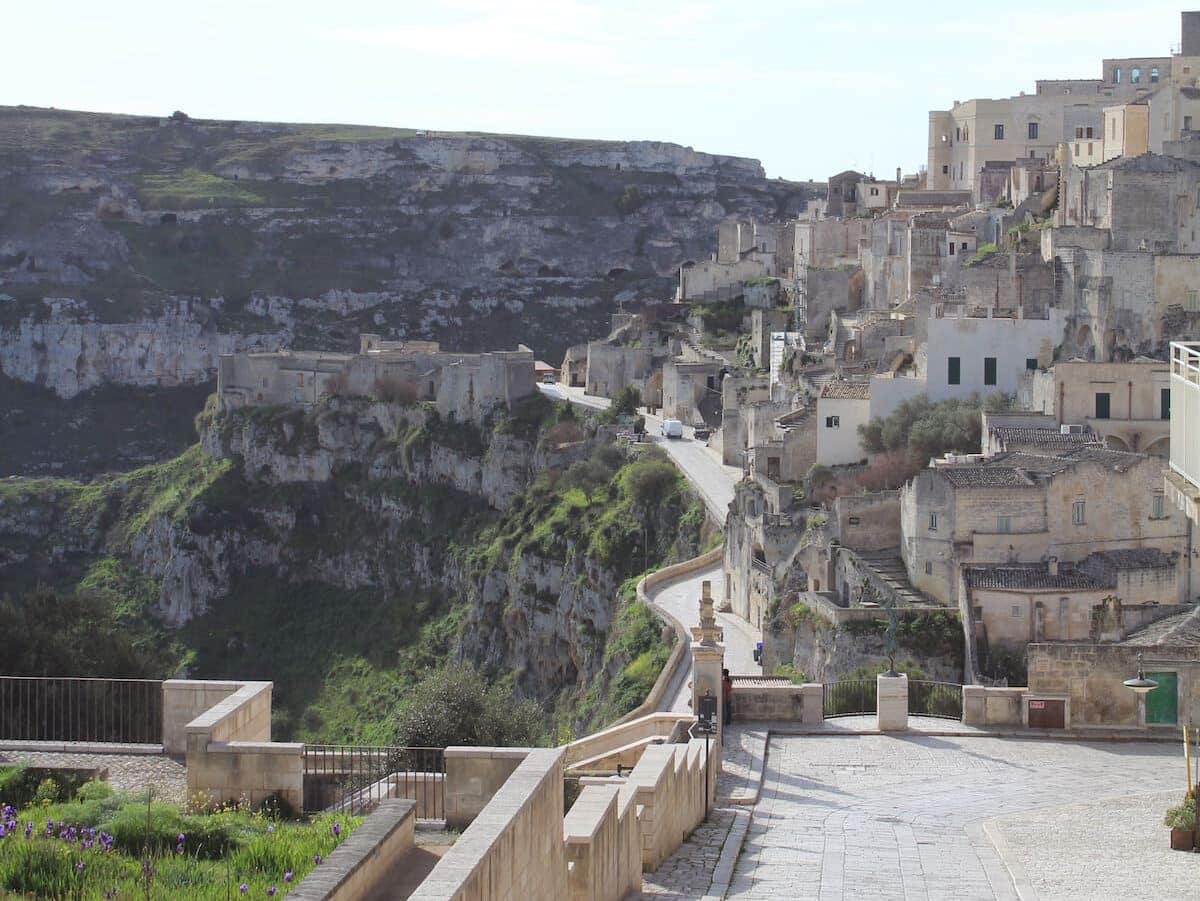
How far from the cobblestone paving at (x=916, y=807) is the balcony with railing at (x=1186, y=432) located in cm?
306

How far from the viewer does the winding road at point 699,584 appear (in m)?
39.0

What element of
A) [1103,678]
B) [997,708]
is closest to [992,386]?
[1103,678]

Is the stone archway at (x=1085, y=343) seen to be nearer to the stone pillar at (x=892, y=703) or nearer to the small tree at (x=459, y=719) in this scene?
the stone pillar at (x=892, y=703)

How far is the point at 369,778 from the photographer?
49.2 feet

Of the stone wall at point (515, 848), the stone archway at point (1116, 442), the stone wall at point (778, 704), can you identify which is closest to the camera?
the stone wall at point (515, 848)

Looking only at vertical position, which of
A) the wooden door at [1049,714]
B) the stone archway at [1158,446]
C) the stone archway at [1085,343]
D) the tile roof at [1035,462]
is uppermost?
→ the stone archway at [1085,343]

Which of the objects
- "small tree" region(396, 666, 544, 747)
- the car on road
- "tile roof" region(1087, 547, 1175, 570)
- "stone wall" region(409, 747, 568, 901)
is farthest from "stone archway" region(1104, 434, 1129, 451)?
"stone wall" region(409, 747, 568, 901)

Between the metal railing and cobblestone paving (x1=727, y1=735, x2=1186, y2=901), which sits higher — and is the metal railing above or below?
above

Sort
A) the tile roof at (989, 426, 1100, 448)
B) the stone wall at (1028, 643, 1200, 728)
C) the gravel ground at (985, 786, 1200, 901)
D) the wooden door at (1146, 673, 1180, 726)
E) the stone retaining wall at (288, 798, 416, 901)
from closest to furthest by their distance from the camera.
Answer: the stone retaining wall at (288, 798, 416, 901) < the gravel ground at (985, 786, 1200, 901) < the stone wall at (1028, 643, 1200, 728) < the wooden door at (1146, 673, 1180, 726) < the tile roof at (989, 426, 1100, 448)

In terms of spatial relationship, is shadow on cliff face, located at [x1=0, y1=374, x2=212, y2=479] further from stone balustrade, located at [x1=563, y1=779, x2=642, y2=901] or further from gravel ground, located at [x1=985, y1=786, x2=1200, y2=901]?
stone balustrade, located at [x1=563, y1=779, x2=642, y2=901]

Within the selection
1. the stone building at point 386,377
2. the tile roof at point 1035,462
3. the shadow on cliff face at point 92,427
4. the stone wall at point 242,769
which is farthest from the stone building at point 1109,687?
the shadow on cliff face at point 92,427

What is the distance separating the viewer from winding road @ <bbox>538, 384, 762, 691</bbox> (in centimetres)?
3903

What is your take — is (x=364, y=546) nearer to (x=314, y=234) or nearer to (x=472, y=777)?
(x=314, y=234)

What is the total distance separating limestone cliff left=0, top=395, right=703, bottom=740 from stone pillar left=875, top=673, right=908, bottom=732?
27193 mm
